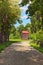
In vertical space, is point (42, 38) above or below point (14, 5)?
below

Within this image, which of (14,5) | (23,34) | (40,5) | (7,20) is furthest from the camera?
(23,34)

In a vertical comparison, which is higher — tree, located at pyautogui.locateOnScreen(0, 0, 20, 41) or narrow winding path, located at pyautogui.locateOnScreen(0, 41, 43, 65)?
tree, located at pyautogui.locateOnScreen(0, 0, 20, 41)

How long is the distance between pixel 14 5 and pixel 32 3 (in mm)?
27421

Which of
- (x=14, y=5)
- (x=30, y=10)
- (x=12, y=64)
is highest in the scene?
(x=14, y=5)

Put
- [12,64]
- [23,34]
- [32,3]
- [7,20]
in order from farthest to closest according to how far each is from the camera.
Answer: [23,34] < [7,20] < [32,3] < [12,64]

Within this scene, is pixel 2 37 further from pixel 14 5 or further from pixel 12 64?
pixel 12 64

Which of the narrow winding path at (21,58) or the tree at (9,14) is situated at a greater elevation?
the tree at (9,14)

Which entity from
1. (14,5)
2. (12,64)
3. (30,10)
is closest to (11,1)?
(14,5)

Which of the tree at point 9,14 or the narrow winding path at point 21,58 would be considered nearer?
the narrow winding path at point 21,58

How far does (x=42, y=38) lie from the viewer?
44.8 meters

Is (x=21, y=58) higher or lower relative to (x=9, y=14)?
lower

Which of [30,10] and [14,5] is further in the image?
[14,5]

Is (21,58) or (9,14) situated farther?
(9,14)

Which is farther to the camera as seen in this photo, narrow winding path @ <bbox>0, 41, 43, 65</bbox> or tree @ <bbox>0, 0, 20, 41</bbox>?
tree @ <bbox>0, 0, 20, 41</bbox>
